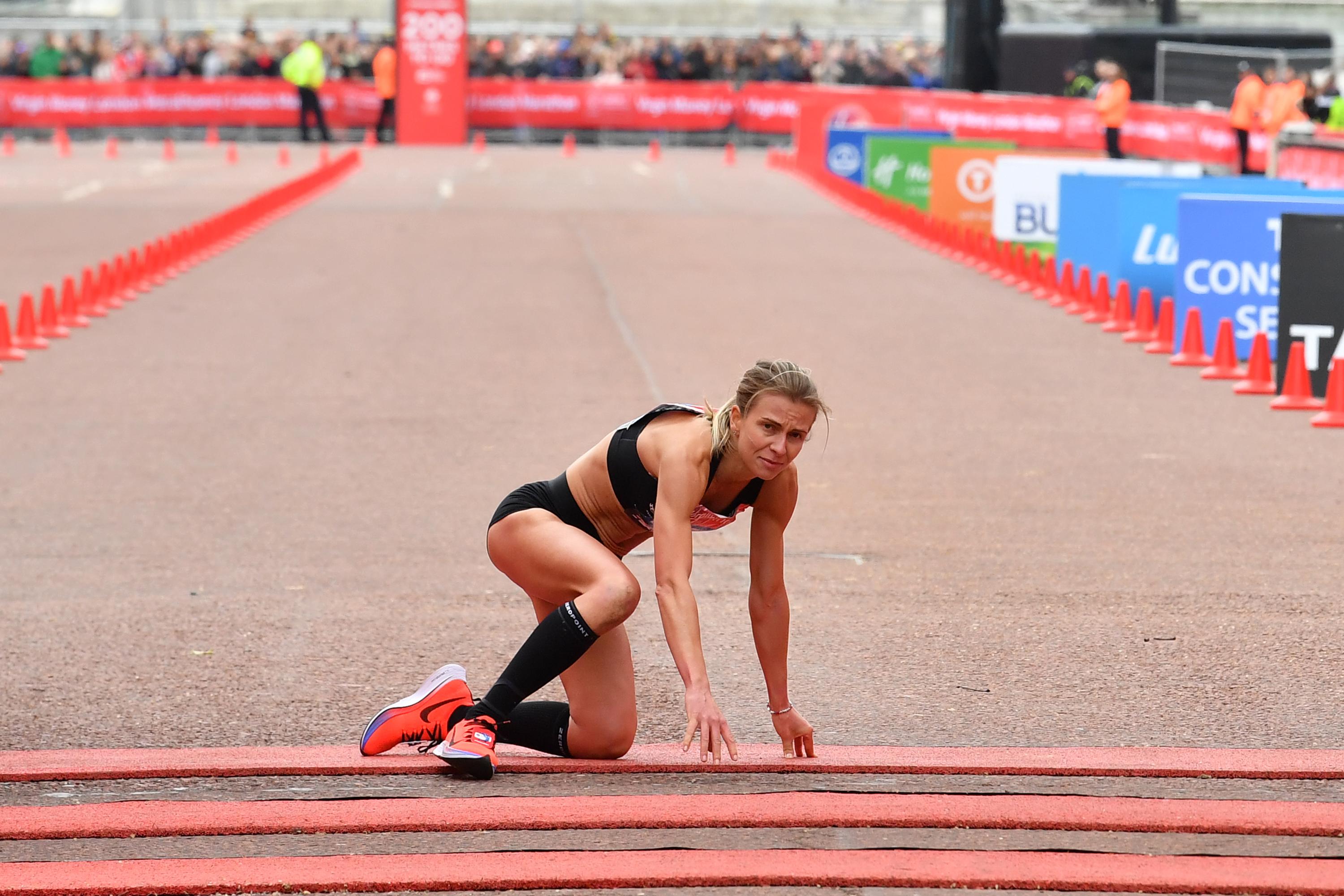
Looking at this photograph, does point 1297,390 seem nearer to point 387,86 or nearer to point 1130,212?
point 1130,212

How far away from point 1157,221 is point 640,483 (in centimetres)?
1256

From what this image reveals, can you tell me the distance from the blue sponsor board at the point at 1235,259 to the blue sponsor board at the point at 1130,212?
1.36 metres

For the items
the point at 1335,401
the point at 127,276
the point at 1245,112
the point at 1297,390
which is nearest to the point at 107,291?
the point at 127,276

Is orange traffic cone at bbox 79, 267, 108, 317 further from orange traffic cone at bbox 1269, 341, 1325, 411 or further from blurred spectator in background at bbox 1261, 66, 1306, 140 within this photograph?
blurred spectator in background at bbox 1261, 66, 1306, 140

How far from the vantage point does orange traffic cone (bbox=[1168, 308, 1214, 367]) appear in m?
14.8

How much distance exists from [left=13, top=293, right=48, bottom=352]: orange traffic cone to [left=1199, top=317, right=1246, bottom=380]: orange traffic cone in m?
9.18

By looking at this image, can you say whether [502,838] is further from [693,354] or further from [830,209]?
[830,209]

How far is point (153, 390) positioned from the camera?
13547mm

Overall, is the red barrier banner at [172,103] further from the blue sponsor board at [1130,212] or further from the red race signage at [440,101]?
the blue sponsor board at [1130,212]

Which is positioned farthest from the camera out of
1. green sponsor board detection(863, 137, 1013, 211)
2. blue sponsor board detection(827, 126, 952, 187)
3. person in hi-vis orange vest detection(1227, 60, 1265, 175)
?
blue sponsor board detection(827, 126, 952, 187)

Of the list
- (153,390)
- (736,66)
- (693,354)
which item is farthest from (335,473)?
(736,66)

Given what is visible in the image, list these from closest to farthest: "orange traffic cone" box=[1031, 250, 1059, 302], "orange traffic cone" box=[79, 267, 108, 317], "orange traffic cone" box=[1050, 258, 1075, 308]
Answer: "orange traffic cone" box=[79, 267, 108, 317]
"orange traffic cone" box=[1050, 258, 1075, 308]
"orange traffic cone" box=[1031, 250, 1059, 302]

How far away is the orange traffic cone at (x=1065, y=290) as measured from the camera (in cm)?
1862

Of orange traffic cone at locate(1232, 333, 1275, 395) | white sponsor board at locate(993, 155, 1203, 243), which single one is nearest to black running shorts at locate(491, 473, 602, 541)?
orange traffic cone at locate(1232, 333, 1275, 395)
